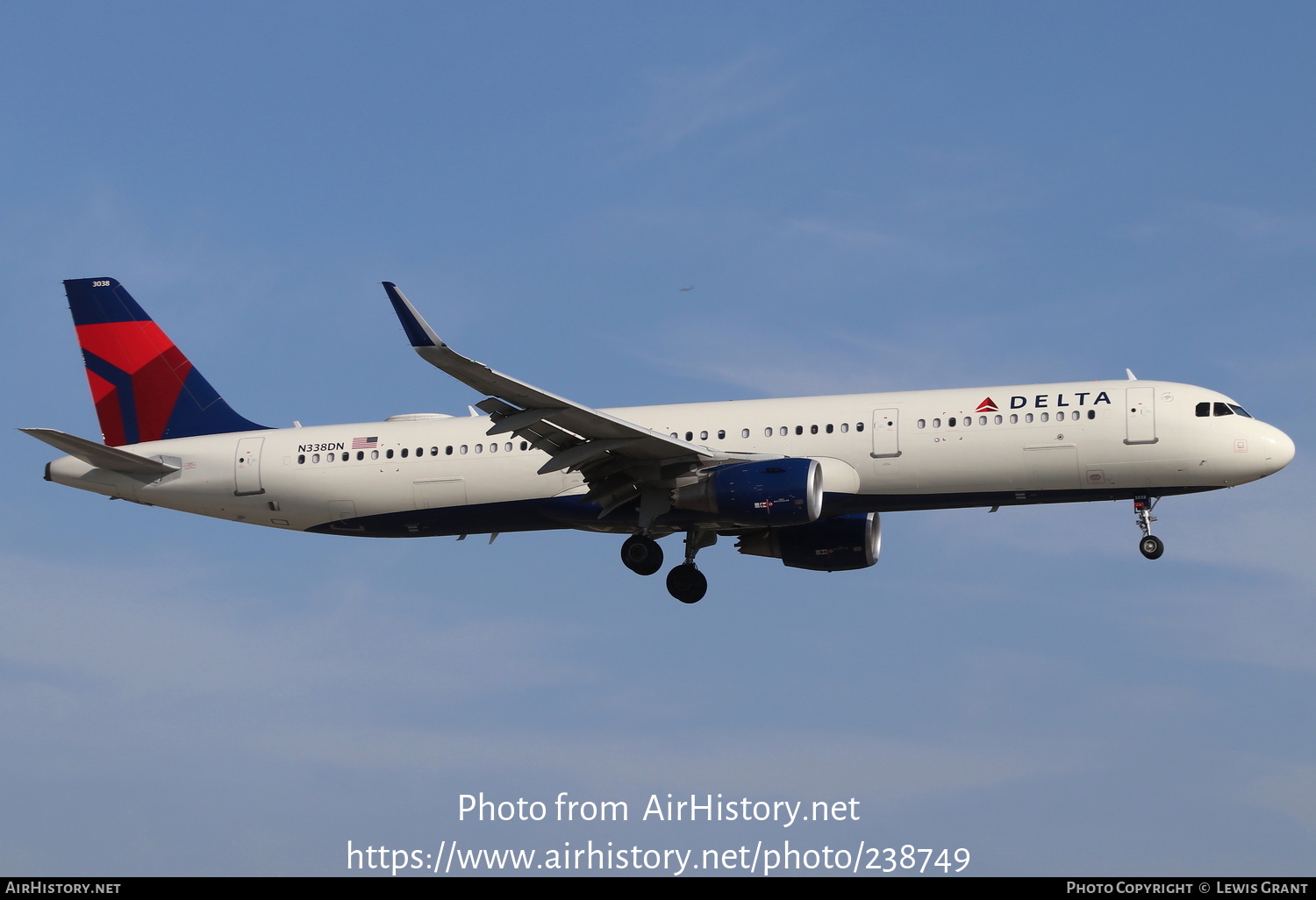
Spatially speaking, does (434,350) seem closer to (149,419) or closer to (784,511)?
(784,511)

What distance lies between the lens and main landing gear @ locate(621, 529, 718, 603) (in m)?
37.1

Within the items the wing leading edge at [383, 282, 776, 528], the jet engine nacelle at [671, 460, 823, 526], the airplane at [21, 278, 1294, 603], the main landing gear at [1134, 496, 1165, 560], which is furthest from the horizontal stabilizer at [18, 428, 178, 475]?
the main landing gear at [1134, 496, 1165, 560]

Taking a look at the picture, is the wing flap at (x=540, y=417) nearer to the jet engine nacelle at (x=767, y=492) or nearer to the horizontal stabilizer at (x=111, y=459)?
the jet engine nacelle at (x=767, y=492)

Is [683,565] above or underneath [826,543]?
underneath

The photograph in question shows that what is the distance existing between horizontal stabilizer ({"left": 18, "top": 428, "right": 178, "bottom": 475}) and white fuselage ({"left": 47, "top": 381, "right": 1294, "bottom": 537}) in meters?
0.26

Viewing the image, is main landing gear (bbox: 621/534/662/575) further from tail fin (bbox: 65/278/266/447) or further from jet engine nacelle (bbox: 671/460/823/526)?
tail fin (bbox: 65/278/266/447)

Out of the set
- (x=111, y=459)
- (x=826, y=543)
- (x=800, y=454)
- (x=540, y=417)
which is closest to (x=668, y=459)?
(x=800, y=454)

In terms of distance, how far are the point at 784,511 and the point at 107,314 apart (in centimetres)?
2093

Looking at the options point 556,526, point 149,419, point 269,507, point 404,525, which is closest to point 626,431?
point 556,526

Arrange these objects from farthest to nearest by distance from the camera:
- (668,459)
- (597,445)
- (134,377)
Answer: (134,377) → (668,459) → (597,445)

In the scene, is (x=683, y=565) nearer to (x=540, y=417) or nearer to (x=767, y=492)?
(x=767, y=492)

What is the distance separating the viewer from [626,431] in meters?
33.5

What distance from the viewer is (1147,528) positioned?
34625mm

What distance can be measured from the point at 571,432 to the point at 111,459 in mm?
12921
